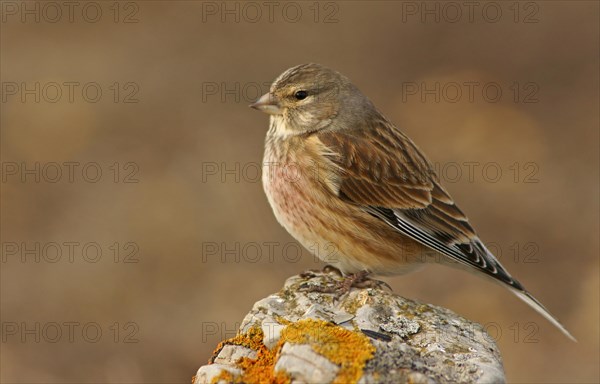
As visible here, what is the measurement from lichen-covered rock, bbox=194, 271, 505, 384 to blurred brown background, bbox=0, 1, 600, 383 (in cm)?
396

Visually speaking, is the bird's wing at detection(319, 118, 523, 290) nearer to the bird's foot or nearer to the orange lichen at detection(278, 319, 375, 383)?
the bird's foot

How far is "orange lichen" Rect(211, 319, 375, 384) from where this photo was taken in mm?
3463

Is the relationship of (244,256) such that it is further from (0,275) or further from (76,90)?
(76,90)

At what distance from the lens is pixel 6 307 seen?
8.84 meters

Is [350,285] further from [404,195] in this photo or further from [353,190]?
[404,195]

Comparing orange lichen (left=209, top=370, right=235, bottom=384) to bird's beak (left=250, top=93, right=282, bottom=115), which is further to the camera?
bird's beak (left=250, top=93, right=282, bottom=115)

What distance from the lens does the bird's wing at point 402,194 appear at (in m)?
5.18

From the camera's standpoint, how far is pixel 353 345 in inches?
141

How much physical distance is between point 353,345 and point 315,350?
0.56ft

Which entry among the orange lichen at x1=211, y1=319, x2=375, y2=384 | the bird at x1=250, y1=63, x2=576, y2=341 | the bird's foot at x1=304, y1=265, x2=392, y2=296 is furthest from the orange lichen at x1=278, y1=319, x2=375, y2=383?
the bird at x1=250, y1=63, x2=576, y2=341

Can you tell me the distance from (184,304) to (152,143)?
2479mm

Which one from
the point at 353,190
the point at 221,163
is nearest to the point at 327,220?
the point at 353,190

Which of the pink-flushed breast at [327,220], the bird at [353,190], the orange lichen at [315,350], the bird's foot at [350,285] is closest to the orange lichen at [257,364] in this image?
the orange lichen at [315,350]

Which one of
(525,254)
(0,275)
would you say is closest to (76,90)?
(0,275)
